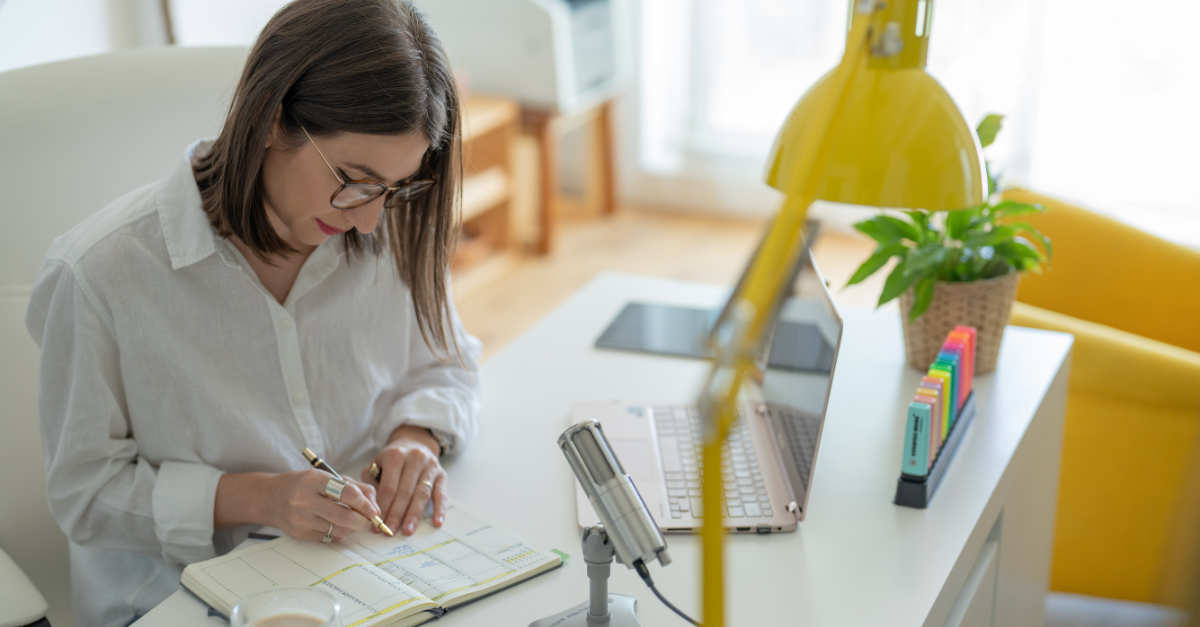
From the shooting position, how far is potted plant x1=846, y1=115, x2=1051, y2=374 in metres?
1.33

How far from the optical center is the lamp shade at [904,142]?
88 cm

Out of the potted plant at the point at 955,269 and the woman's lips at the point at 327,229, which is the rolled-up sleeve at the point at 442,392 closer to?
the woman's lips at the point at 327,229

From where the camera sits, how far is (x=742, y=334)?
458 millimetres

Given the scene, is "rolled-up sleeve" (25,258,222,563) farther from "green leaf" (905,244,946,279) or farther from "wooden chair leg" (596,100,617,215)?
"wooden chair leg" (596,100,617,215)

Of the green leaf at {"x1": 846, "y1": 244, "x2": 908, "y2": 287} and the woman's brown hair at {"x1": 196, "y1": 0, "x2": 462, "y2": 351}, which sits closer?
the woman's brown hair at {"x1": 196, "y1": 0, "x2": 462, "y2": 351}

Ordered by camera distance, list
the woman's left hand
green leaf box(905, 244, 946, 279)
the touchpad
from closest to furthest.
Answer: the woman's left hand < the touchpad < green leaf box(905, 244, 946, 279)

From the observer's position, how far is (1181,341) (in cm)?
191

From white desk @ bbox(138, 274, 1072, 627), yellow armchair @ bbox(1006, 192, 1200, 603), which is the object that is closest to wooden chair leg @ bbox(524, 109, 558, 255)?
white desk @ bbox(138, 274, 1072, 627)

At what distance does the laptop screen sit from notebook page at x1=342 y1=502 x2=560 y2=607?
30 cm

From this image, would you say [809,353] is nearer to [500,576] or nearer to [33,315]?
[500,576]

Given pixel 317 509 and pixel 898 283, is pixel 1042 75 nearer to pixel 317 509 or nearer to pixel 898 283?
pixel 898 283

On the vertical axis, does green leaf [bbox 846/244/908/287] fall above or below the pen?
above

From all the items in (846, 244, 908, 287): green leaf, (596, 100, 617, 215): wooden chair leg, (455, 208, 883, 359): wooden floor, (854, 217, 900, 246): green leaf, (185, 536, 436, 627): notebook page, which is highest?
(854, 217, 900, 246): green leaf

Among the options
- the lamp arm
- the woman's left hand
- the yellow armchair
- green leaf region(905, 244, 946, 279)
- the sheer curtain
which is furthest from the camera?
the sheer curtain
